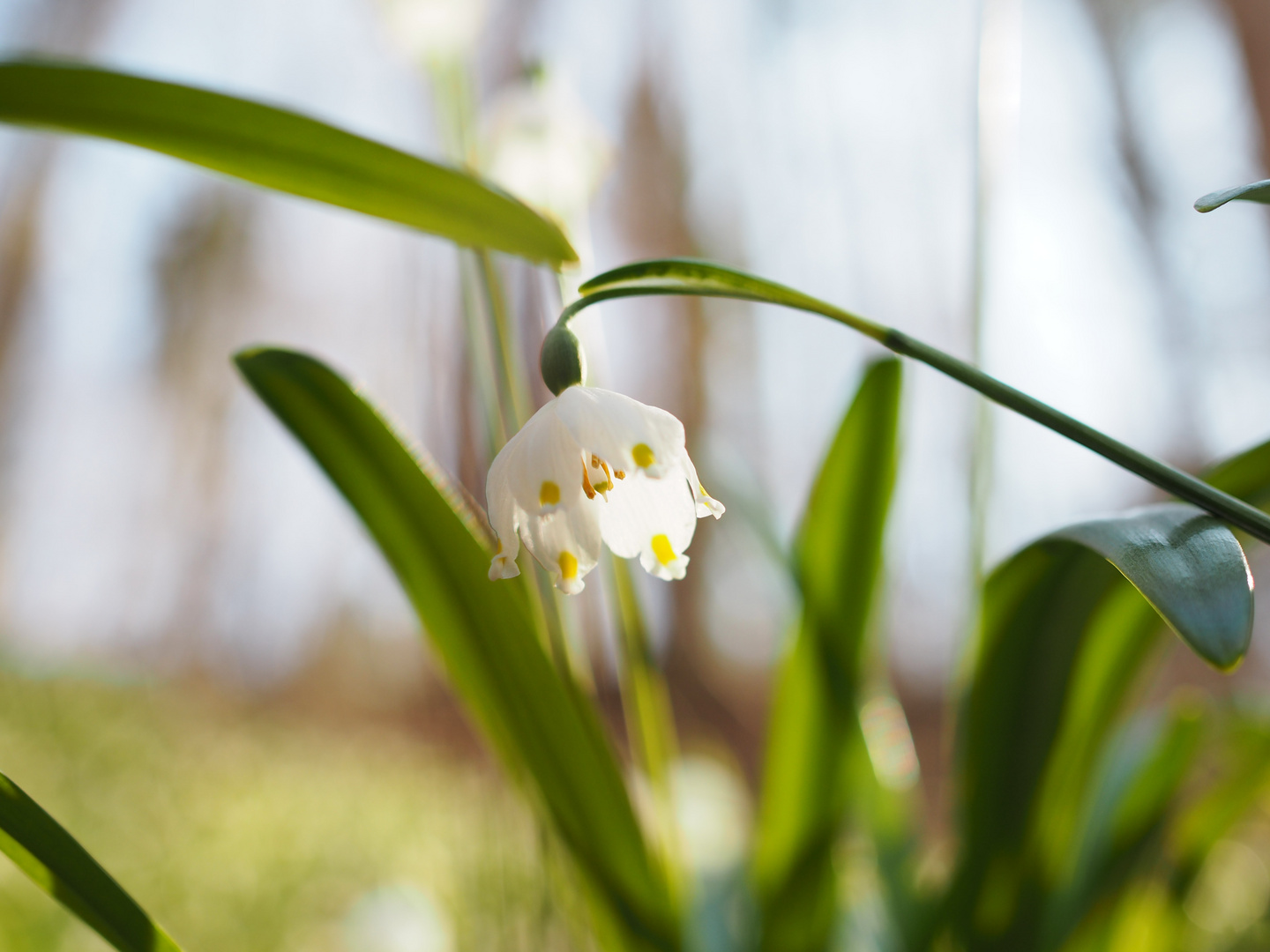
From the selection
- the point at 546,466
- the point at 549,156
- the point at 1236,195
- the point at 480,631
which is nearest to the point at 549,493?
the point at 546,466

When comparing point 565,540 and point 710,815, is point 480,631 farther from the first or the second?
point 710,815

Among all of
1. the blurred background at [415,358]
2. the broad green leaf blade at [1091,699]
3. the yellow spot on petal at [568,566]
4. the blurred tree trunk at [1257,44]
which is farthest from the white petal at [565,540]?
the blurred tree trunk at [1257,44]

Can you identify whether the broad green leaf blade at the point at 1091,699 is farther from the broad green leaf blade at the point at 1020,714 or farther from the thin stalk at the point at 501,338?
the thin stalk at the point at 501,338

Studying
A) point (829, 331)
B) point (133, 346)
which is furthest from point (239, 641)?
point (829, 331)

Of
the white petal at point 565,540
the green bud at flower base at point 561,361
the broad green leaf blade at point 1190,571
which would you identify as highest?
the green bud at flower base at point 561,361

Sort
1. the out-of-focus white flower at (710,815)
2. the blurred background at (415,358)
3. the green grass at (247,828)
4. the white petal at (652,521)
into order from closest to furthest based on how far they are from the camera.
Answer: the white petal at (652,521), the green grass at (247,828), the out-of-focus white flower at (710,815), the blurred background at (415,358)

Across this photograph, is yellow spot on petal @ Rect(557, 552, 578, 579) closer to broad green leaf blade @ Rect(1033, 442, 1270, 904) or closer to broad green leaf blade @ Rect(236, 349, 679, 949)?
broad green leaf blade @ Rect(236, 349, 679, 949)
